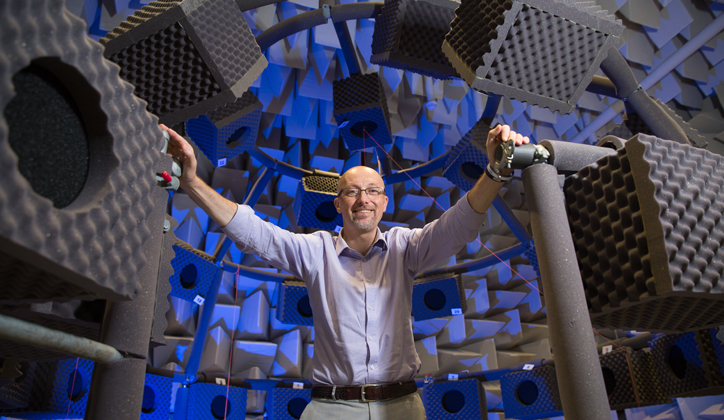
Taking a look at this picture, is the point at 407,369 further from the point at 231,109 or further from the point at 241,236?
the point at 231,109

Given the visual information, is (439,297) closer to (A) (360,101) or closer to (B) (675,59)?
(A) (360,101)

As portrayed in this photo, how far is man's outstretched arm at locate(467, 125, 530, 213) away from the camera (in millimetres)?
1524

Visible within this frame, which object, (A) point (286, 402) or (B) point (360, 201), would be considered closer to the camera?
(B) point (360, 201)

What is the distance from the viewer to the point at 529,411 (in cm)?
430

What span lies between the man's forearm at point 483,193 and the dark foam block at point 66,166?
4.00 feet

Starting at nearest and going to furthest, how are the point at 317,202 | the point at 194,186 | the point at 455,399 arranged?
the point at 194,186 < the point at 317,202 < the point at 455,399

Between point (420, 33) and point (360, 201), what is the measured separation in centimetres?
127

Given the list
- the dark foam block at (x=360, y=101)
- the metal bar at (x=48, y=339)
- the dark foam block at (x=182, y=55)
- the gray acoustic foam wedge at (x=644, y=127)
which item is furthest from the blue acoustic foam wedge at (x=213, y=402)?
the gray acoustic foam wedge at (x=644, y=127)

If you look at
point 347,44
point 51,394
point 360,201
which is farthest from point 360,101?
point 51,394

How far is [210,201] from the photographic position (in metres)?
1.85

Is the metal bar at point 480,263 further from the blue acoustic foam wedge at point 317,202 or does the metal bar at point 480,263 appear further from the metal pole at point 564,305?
the metal pole at point 564,305

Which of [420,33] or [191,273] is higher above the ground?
[420,33]

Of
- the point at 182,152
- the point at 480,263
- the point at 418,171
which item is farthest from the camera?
the point at 480,263

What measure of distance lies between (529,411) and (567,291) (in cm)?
371
